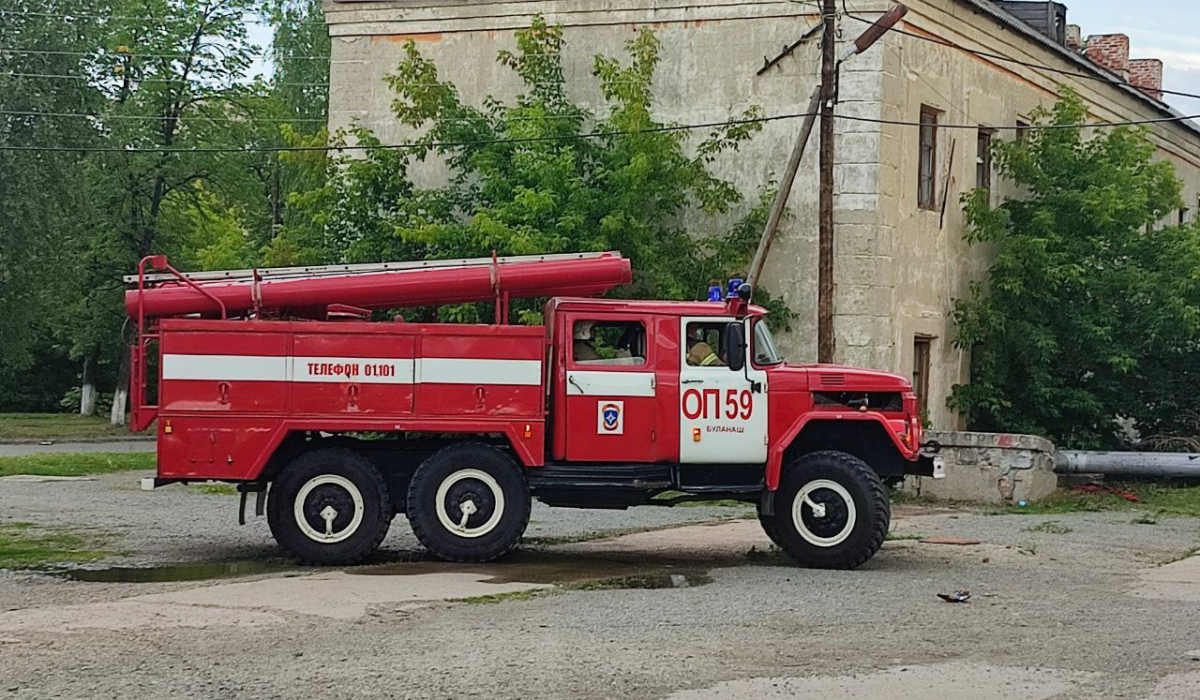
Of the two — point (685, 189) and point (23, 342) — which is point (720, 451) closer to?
point (685, 189)

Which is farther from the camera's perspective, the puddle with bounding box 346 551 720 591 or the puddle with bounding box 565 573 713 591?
the puddle with bounding box 346 551 720 591

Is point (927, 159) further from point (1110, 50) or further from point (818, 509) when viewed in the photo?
point (1110, 50)

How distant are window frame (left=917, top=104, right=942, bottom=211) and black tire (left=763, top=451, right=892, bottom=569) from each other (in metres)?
11.8

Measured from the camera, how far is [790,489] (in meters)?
13.6

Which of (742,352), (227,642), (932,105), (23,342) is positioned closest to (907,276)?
(932,105)

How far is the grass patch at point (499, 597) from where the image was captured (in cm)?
1122

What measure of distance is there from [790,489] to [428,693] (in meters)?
6.29

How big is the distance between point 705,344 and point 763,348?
0.58 meters

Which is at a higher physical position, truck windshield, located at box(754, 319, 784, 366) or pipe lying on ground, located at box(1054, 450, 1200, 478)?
truck windshield, located at box(754, 319, 784, 366)

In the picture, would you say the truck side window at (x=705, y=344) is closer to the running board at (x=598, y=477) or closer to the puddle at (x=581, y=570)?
the running board at (x=598, y=477)

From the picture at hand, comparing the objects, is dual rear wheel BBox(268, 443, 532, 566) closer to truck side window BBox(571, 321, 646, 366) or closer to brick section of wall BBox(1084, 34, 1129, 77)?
truck side window BBox(571, 321, 646, 366)

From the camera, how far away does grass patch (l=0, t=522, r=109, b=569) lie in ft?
45.0

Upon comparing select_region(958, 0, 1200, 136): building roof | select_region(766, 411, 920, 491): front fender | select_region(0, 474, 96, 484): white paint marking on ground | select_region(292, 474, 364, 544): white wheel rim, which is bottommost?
select_region(0, 474, 96, 484): white paint marking on ground

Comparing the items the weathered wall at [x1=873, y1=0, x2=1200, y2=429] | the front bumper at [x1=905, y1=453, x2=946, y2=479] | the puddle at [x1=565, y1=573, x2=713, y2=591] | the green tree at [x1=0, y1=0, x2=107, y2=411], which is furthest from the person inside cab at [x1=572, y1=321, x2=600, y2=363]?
the green tree at [x1=0, y1=0, x2=107, y2=411]
